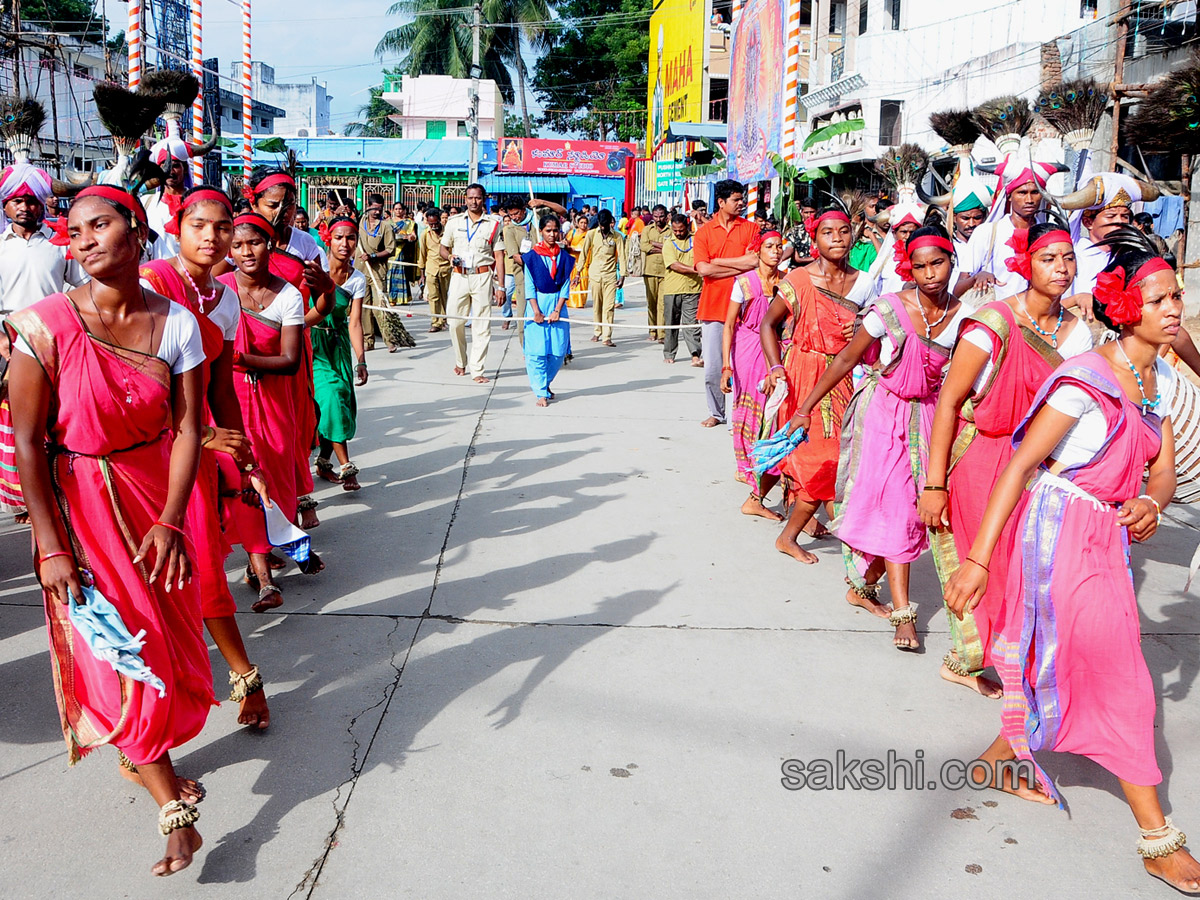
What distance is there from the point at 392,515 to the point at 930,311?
3.33 metres

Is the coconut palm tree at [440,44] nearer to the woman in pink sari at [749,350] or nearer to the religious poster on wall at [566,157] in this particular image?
the religious poster on wall at [566,157]

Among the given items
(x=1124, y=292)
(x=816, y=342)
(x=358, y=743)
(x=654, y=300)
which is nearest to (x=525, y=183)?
(x=654, y=300)

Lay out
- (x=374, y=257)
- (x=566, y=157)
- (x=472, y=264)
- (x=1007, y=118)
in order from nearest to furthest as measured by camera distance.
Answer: (x=1007, y=118), (x=472, y=264), (x=374, y=257), (x=566, y=157)

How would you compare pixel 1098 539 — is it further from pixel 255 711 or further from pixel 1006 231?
pixel 1006 231

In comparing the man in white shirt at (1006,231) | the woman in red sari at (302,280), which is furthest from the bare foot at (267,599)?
the man in white shirt at (1006,231)

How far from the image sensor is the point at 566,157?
33.9m

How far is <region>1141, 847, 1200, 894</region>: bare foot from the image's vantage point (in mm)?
2697

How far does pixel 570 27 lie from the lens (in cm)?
4678

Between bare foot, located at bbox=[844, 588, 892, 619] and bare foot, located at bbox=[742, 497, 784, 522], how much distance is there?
1.36 metres

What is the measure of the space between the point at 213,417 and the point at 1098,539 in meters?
2.63

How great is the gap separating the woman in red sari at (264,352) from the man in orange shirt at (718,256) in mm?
4346

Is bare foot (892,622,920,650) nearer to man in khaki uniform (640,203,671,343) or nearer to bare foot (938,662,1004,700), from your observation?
bare foot (938,662,1004,700)

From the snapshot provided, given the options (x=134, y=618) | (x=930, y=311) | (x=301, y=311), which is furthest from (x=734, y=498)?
(x=134, y=618)

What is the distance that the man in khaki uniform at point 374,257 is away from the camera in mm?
13125
